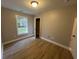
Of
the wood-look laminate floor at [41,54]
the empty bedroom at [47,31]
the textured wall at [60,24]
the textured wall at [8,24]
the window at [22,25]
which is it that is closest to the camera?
the wood-look laminate floor at [41,54]

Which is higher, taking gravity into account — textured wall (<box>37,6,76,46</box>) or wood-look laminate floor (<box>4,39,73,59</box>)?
textured wall (<box>37,6,76,46</box>)

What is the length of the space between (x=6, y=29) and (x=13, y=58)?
261 cm

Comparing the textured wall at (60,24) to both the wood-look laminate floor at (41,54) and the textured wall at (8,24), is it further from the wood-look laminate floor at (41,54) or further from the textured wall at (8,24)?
the textured wall at (8,24)

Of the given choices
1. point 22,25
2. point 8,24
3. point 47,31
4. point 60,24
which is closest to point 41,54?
point 60,24

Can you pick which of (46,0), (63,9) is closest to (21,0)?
(46,0)

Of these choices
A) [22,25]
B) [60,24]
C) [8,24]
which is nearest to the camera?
[60,24]

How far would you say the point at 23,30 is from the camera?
24.5ft

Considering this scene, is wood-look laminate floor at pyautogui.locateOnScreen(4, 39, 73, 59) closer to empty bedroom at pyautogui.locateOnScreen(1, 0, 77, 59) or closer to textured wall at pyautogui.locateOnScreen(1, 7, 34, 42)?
empty bedroom at pyautogui.locateOnScreen(1, 0, 77, 59)

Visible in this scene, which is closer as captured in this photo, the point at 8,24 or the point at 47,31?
the point at 8,24

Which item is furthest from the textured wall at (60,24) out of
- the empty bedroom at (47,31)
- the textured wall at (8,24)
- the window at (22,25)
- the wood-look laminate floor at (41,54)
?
the textured wall at (8,24)

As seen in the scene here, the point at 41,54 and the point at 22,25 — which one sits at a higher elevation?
the point at 22,25

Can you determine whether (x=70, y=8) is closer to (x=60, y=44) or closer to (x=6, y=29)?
(x=60, y=44)

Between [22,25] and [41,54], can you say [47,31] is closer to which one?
[22,25]

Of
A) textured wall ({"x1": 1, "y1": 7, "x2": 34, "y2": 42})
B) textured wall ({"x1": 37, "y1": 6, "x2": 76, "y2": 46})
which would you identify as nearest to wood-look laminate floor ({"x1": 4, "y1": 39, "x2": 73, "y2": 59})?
textured wall ({"x1": 37, "y1": 6, "x2": 76, "y2": 46})
